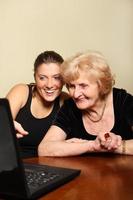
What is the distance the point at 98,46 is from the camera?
293 cm

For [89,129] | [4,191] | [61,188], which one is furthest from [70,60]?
[4,191]

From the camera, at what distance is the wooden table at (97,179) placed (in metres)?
1.00

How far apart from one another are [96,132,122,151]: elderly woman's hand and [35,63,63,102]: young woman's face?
0.67 m

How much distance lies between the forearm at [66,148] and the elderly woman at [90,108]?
0.01 metres

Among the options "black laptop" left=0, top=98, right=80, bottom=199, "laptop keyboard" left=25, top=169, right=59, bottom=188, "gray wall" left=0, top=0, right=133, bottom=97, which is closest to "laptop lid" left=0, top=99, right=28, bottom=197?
"black laptop" left=0, top=98, right=80, bottom=199

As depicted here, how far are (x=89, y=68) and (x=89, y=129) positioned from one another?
0.33 m

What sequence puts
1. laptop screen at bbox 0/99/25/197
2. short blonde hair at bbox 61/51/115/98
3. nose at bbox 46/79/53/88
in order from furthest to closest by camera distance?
nose at bbox 46/79/53/88
short blonde hair at bbox 61/51/115/98
laptop screen at bbox 0/99/25/197

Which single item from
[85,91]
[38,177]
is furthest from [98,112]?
[38,177]

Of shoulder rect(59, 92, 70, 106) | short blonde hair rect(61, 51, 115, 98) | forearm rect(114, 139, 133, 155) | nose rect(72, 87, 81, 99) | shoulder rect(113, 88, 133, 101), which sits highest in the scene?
short blonde hair rect(61, 51, 115, 98)

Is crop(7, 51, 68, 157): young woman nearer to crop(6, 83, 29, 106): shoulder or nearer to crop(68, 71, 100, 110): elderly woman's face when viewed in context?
crop(6, 83, 29, 106): shoulder

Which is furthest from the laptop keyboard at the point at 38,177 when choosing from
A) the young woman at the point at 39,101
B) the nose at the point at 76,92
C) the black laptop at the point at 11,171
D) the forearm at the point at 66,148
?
the young woman at the point at 39,101

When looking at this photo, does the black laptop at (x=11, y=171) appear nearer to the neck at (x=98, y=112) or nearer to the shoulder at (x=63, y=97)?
the neck at (x=98, y=112)

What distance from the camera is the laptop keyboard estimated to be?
103 cm

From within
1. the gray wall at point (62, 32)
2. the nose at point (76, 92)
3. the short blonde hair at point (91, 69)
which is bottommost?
the nose at point (76, 92)
